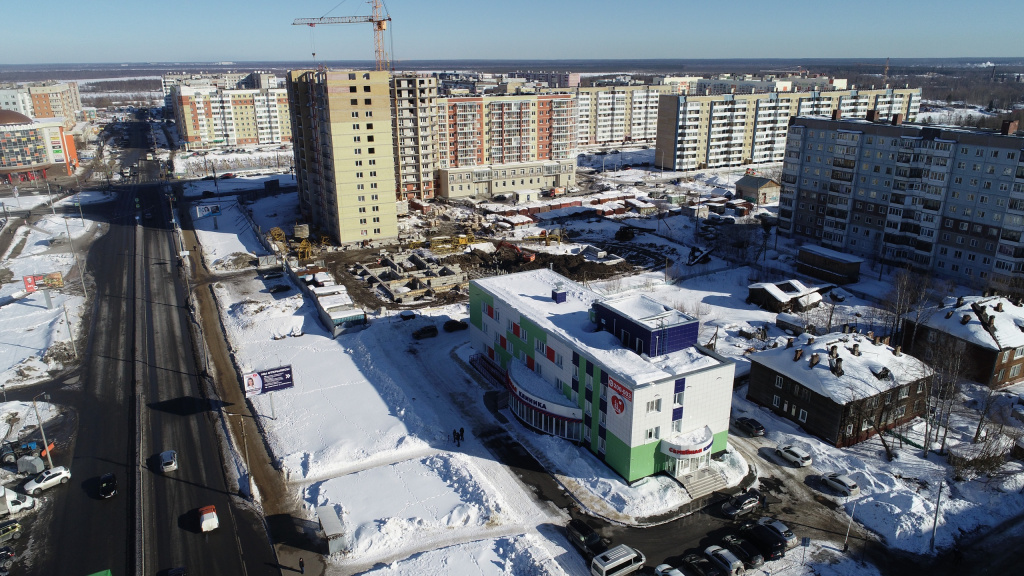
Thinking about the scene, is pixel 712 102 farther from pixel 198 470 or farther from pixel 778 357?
pixel 198 470

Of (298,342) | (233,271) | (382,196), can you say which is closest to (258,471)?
(298,342)

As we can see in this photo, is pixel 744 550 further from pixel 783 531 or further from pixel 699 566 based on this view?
pixel 699 566

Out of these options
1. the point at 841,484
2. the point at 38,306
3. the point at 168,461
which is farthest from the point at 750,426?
the point at 38,306

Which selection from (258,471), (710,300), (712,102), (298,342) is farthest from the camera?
(712,102)

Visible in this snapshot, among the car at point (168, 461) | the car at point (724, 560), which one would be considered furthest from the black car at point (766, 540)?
the car at point (168, 461)

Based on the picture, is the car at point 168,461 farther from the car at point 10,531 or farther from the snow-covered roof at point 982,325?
the snow-covered roof at point 982,325

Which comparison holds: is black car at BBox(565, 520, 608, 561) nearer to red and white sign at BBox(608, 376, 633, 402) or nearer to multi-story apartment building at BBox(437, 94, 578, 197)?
red and white sign at BBox(608, 376, 633, 402)
